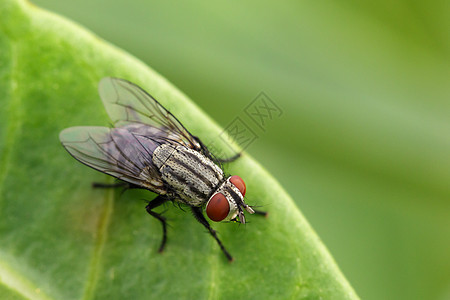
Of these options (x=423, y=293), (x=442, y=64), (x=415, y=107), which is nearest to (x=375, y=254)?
(x=423, y=293)

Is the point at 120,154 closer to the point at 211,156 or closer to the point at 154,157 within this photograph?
the point at 154,157

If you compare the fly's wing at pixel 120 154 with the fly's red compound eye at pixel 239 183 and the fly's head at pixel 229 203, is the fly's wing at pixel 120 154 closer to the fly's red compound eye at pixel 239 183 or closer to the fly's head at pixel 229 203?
the fly's head at pixel 229 203

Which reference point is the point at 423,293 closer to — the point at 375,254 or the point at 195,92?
the point at 375,254

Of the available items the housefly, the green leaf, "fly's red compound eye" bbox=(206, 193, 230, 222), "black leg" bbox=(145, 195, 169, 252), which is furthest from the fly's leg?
"black leg" bbox=(145, 195, 169, 252)

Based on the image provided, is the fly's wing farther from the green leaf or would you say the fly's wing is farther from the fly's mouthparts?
the fly's mouthparts

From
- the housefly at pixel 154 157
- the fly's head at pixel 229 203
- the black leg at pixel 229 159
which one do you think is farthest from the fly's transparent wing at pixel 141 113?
the fly's head at pixel 229 203

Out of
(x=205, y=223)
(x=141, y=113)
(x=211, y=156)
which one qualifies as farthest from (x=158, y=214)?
(x=141, y=113)
